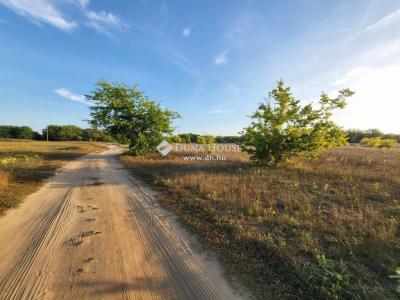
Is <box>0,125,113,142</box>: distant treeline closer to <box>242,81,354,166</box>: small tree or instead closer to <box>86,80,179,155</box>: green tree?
<box>86,80,179,155</box>: green tree

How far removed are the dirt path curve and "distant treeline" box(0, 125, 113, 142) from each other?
69.4m

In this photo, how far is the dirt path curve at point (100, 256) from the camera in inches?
111

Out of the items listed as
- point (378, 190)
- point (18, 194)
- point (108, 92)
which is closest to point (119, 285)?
point (18, 194)

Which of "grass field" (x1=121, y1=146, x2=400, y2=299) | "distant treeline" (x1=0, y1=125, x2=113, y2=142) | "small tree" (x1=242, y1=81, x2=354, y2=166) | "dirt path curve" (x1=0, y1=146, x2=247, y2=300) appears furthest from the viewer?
"distant treeline" (x1=0, y1=125, x2=113, y2=142)

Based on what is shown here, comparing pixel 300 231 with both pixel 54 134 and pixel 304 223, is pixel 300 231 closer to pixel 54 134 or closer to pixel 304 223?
pixel 304 223

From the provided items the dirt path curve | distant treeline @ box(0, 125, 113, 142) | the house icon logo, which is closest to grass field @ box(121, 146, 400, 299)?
the dirt path curve

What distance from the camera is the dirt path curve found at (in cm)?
282

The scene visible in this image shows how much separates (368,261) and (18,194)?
9691 mm

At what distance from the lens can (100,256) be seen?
3557 mm

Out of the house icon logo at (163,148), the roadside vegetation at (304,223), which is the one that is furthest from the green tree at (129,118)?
the roadside vegetation at (304,223)

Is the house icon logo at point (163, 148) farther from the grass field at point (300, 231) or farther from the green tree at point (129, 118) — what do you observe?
the grass field at point (300, 231)

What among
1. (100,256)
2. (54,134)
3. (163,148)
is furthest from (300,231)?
(54,134)

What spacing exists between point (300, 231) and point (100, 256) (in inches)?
158

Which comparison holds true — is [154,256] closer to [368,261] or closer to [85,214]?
[85,214]
